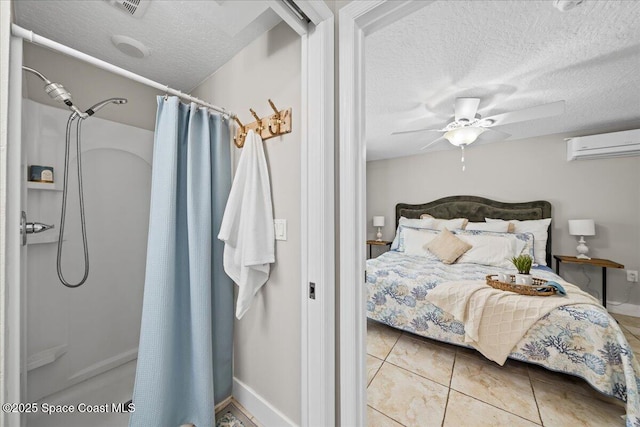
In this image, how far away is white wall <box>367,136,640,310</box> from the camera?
9.64ft

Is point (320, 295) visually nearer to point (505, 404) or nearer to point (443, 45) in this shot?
point (505, 404)

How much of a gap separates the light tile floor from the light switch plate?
1274mm

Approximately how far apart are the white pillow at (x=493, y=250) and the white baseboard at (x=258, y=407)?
2701 millimetres

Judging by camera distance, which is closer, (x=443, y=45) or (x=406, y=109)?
(x=443, y=45)

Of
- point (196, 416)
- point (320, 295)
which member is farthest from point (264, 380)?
point (320, 295)

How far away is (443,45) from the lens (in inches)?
63.5

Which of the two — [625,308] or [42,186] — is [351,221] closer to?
[42,186]

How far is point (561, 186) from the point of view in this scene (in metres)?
3.29

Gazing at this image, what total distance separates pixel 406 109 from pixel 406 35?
1.11 m

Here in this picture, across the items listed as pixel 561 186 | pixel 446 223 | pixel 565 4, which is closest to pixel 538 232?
pixel 561 186

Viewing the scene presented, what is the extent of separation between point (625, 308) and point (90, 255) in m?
5.53

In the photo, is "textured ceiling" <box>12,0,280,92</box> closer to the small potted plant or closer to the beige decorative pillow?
the small potted plant

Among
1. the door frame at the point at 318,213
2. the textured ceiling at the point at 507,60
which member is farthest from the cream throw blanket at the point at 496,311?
the textured ceiling at the point at 507,60

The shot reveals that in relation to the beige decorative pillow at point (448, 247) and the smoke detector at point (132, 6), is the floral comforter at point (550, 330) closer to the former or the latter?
the beige decorative pillow at point (448, 247)
